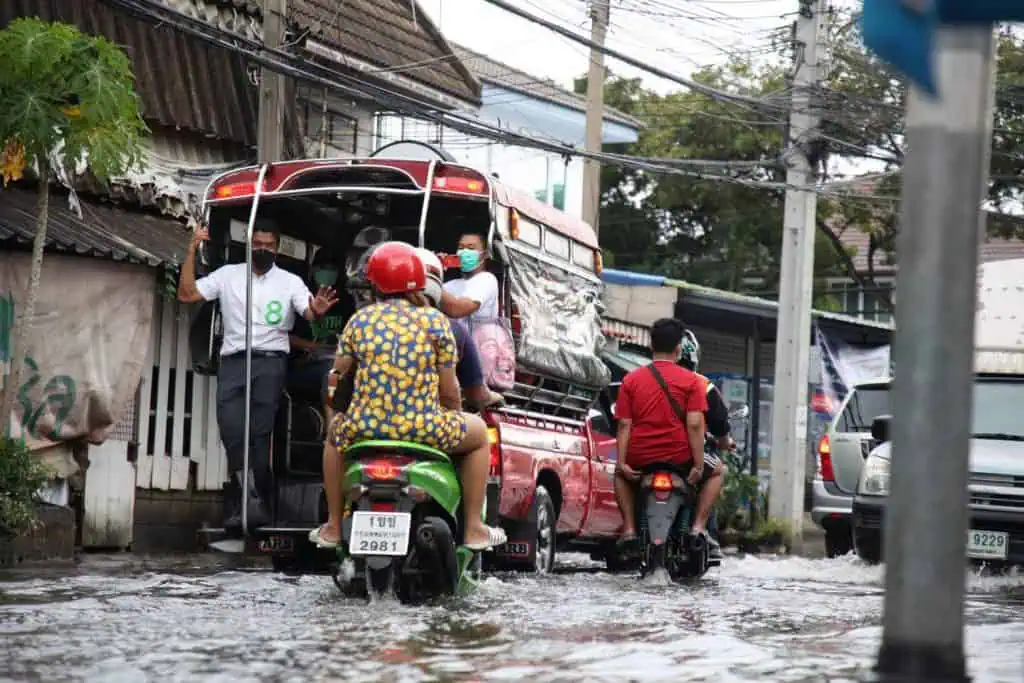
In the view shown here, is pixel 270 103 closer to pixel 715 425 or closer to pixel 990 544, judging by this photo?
pixel 715 425

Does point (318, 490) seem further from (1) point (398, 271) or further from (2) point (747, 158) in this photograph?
(2) point (747, 158)

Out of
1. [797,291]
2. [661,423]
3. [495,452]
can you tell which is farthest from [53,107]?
[797,291]

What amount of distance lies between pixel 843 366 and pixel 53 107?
21.8 meters

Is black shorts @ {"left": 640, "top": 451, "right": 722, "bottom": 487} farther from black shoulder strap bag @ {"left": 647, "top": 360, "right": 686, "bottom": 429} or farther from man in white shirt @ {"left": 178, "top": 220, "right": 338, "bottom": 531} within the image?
man in white shirt @ {"left": 178, "top": 220, "right": 338, "bottom": 531}

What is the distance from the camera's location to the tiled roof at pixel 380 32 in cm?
2081

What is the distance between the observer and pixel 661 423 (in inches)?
519

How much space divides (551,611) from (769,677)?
2.86 metres

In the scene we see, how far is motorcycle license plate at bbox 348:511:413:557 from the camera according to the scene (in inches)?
374

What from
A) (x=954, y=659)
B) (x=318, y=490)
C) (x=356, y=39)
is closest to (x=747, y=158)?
(x=356, y=39)

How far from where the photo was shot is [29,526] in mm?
13320

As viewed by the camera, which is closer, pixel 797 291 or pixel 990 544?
pixel 990 544

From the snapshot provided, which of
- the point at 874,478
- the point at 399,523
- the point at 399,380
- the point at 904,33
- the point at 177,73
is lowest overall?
the point at 399,523

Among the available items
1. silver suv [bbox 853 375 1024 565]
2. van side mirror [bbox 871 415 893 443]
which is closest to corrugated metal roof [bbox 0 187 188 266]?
van side mirror [bbox 871 415 893 443]

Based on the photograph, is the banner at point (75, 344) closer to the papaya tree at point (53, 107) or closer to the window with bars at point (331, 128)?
the papaya tree at point (53, 107)
